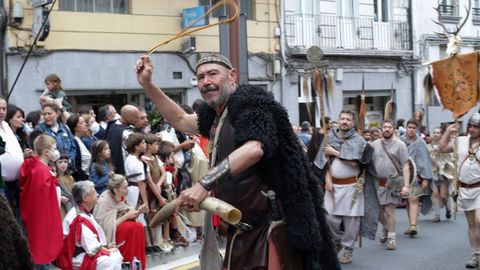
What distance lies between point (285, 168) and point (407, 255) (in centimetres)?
604

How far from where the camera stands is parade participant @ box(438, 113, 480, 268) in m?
9.02

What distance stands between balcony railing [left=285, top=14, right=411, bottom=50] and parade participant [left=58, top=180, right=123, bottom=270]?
13823 mm

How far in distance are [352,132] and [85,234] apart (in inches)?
155

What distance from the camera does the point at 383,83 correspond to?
2373 centimetres

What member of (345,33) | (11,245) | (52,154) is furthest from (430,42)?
(11,245)

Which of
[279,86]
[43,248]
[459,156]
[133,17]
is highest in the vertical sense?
[133,17]

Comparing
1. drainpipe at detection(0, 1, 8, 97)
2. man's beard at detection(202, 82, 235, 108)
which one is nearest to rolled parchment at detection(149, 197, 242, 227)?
man's beard at detection(202, 82, 235, 108)

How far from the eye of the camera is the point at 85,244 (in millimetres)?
7254

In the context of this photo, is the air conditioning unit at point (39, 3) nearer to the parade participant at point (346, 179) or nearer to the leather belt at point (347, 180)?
the parade participant at point (346, 179)

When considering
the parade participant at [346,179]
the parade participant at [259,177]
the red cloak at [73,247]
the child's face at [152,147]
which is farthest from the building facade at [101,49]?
the parade participant at [259,177]

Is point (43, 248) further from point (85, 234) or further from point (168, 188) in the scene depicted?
point (168, 188)

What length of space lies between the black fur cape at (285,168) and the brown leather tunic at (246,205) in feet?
0.28

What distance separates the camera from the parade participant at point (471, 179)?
9016 mm

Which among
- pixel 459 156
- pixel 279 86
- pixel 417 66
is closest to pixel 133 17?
pixel 279 86
